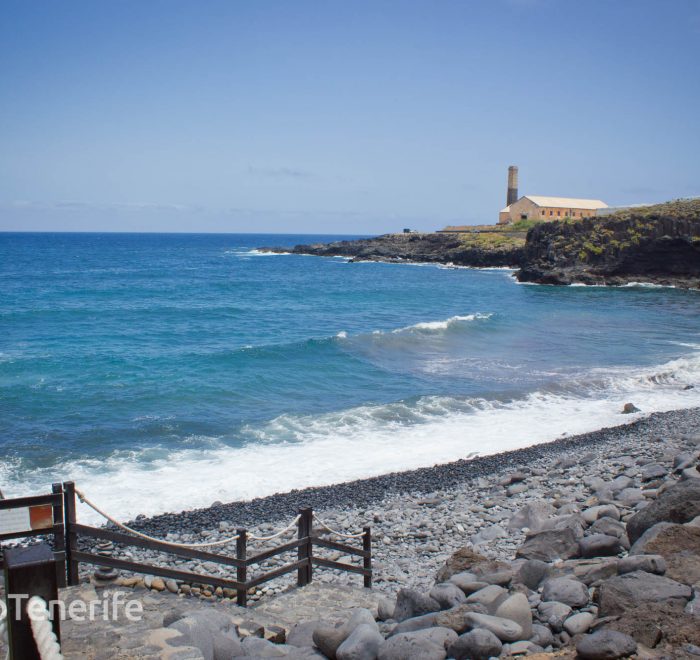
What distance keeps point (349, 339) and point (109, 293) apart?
3062 centimetres

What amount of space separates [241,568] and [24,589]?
4363 mm

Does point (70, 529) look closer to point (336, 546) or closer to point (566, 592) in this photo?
point (336, 546)

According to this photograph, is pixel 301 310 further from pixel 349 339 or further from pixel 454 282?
pixel 454 282

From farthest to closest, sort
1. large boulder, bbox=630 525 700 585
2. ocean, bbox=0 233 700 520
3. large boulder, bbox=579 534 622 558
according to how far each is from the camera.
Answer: ocean, bbox=0 233 700 520 → large boulder, bbox=579 534 622 558 → large boulder, bbox=630 525 700 585

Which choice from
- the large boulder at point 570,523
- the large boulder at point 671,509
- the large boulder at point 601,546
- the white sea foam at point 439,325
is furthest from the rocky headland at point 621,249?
the large boulder at point 601,546

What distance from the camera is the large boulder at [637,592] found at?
18.9 ft

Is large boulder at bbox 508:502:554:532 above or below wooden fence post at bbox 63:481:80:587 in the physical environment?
below

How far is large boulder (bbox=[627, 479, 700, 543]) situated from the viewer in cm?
812

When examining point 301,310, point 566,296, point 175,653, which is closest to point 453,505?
point 175,653

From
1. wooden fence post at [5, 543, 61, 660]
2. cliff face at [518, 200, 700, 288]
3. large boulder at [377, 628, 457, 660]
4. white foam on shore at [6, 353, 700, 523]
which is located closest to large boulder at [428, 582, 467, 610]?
large boulder at [377, 628, 457, 660]

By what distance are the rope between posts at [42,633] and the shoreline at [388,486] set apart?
8.79 m

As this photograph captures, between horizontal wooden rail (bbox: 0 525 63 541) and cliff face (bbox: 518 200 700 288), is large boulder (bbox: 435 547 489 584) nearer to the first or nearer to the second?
horizontal wooden rail (bbox: 0 525 63 541)

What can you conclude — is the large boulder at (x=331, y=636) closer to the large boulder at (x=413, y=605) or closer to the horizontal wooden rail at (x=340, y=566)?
the large boulder at (x=413, y=605)

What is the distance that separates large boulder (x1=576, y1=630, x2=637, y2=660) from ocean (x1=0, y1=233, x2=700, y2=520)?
10.3 m
